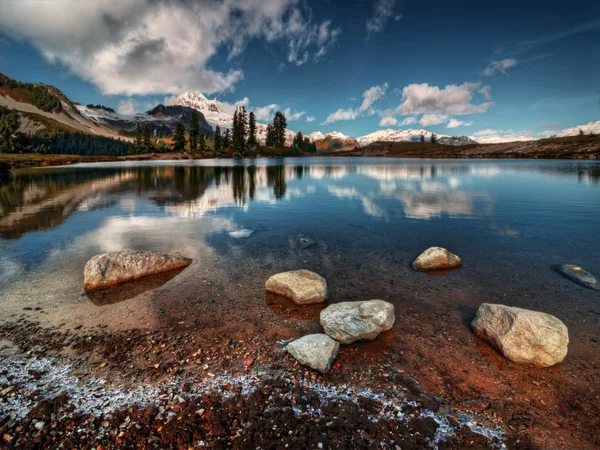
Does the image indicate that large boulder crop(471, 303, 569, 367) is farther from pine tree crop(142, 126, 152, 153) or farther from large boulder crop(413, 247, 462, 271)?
pine tree crop(142, 126, 152, 153)

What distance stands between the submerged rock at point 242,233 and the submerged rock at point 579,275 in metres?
18.2

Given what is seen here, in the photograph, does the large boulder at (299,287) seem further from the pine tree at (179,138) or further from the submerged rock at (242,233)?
the pine tree at (179,138)

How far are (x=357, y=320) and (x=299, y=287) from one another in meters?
3.18

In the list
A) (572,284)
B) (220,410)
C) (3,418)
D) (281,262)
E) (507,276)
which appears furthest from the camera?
(281,262)

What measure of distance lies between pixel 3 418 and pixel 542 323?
13.7 metres

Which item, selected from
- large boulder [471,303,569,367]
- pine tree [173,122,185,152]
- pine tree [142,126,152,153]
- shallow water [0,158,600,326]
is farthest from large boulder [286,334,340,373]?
pine tree [142,126,152,153]

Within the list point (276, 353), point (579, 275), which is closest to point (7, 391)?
point (276, 353)

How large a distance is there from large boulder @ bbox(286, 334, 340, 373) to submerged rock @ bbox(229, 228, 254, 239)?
12.8 m

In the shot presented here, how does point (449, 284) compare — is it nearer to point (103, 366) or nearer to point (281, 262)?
point (281, 262)

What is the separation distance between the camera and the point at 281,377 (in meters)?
7.65

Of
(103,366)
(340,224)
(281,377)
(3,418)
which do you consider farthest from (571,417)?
(340,224)

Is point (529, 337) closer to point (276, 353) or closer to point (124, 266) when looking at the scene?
point (276, 353)

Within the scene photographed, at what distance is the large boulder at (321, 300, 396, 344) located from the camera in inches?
357

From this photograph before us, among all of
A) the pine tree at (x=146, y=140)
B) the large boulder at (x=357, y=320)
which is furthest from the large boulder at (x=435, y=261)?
the pine tree at (x=146, y=140)
